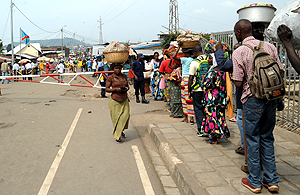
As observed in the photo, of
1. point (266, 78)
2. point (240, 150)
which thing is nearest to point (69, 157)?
point (240, 150)

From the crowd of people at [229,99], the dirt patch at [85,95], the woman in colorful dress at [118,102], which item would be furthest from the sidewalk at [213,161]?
the dirt patch at [85,95]

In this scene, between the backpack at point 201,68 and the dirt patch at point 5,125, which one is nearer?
the backpack at point 201,68

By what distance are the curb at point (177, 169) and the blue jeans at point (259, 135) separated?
0.67 metres

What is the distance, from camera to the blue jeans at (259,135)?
10.4 feet

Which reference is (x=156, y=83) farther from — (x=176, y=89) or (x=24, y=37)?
(x=24, y=37)

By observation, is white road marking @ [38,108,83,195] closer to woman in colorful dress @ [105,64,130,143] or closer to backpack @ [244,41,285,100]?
woman in colorful dress @ [105,64,130,143]

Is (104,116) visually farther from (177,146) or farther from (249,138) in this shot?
(249,138)

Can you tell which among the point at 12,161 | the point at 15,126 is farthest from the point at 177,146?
the point at 15,126

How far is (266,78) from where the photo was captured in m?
2.93

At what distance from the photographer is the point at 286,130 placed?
6.32 metres

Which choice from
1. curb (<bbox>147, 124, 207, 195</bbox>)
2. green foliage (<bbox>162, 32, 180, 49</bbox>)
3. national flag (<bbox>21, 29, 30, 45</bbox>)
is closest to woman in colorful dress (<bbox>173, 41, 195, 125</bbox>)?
curb (<bbox>147, 124, 207, 195</bbox>)

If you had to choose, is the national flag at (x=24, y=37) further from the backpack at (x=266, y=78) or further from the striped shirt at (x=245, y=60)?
the backpack at (x=266, y=78)

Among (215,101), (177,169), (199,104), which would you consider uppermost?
Answer: (215,101)

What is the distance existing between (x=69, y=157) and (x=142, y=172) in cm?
148
